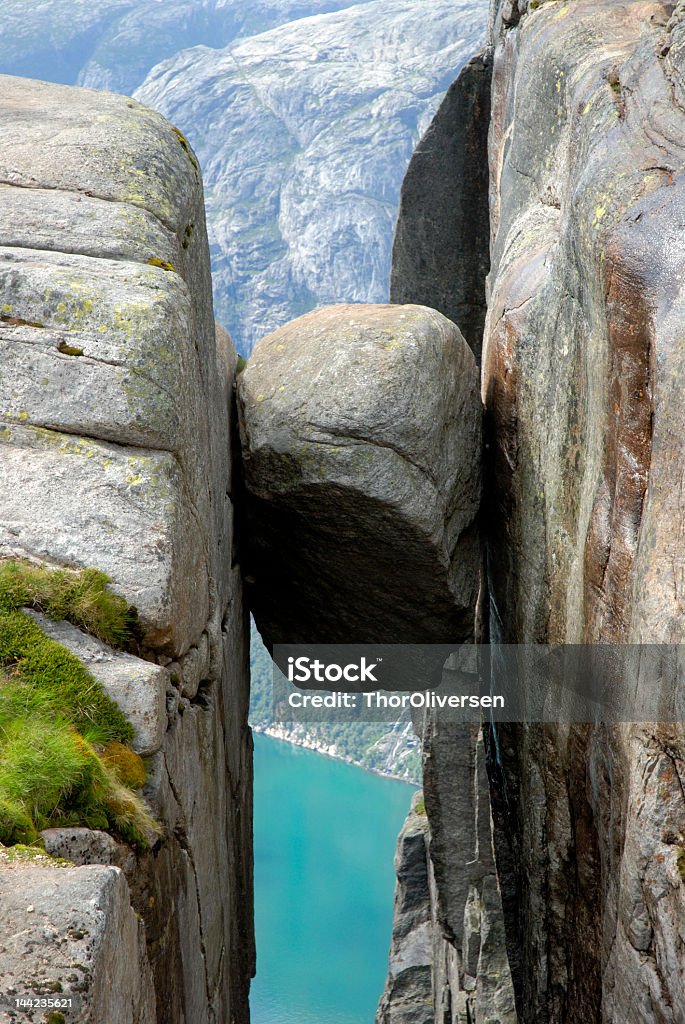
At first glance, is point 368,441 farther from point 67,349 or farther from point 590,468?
point 67,349

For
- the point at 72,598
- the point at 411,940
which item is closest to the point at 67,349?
the point at 72,598

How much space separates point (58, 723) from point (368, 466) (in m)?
5.70

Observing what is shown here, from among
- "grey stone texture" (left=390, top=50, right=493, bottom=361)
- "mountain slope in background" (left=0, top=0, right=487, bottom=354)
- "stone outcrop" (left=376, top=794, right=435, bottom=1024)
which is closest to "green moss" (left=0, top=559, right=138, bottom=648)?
"grey stone texture" (left=390, top=50, right=493, bottom=361)

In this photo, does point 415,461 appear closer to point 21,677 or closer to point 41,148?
point 41,148

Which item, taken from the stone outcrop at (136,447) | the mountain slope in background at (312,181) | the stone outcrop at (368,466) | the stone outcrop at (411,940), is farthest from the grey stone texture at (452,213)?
the mountain slope in background at (312,181)

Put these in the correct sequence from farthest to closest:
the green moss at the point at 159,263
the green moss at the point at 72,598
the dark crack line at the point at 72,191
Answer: the dark crack line at the point at 72,191, the green moss at the point at 159,263, the green moss at the point at 72,598

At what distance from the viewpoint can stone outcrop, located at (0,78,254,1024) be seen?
7.23 meters

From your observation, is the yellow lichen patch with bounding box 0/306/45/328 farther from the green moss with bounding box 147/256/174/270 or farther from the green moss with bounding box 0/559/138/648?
the green moss with bounding box 0/559/138/648

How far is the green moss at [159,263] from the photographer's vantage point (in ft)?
30.0

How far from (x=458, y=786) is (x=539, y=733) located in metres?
8.82

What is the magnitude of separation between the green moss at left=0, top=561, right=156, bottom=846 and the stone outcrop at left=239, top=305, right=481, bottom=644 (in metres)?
4.55

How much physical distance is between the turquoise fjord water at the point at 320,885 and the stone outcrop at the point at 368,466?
45008 mm

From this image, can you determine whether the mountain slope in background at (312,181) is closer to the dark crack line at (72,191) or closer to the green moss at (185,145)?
the green moss at (185,145)

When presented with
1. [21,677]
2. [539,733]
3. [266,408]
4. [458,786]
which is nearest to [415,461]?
[266,408]
